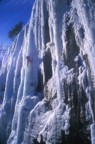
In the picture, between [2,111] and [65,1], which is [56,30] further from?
[2,111]

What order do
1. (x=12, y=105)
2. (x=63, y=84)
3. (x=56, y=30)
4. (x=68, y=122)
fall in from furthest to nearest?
(x=12, y=105) → (x=56, y=30) → (x=63, y=84) → (x=68, y=122)

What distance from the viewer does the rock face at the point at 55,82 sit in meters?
12.3

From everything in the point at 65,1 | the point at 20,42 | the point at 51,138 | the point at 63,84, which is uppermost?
the point at 20,42

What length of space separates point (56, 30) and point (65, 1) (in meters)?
2.33

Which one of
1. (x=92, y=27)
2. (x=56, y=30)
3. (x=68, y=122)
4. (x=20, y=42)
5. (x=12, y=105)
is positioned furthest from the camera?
(x=20, y=42)

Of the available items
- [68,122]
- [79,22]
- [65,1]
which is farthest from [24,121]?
[65,1]

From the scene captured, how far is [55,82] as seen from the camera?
16.2 meters

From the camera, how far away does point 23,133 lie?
16.6 meters

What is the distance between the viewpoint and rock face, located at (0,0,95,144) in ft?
40.3

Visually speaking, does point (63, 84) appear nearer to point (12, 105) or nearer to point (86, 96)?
point (86, 96)

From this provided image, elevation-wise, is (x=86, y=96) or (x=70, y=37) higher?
(x=70, y=37)

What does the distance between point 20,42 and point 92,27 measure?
47.7 feet

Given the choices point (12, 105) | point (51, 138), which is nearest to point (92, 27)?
point (51, 138)

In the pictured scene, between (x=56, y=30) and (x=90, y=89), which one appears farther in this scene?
(x=56, y=30)
